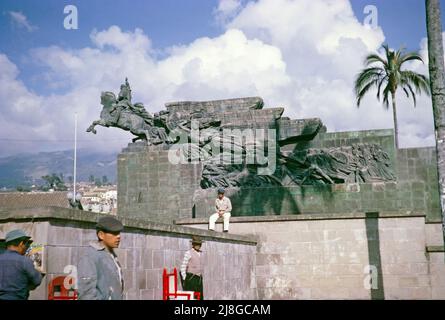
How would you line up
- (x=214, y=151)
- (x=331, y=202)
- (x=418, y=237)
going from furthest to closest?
1. (x=214, y=151)
2. (x=331, y=202)
3. (x=418, y=237)

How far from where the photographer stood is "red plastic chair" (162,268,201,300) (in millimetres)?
7535

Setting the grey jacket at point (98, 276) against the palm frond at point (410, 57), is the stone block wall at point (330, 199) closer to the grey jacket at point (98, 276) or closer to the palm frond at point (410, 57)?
the palm frond at point (410, 57)

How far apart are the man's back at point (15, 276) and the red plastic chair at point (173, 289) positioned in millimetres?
2860

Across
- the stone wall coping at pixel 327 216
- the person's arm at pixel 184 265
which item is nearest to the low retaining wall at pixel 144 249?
the person's arm at pixel 184 265

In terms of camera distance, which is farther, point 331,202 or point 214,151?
point 214,151

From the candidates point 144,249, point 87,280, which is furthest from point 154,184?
point 87,280

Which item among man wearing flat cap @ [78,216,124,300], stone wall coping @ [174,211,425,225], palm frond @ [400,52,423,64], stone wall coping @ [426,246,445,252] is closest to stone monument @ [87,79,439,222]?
stone wall coping @ [174,211,425,225]

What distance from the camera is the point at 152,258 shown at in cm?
870

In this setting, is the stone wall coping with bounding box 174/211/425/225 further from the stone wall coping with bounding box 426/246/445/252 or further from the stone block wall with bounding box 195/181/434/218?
the stone block wall with bounding box 195/181/434/218

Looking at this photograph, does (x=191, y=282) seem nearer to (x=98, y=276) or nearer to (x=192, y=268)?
(x=192, y=268)

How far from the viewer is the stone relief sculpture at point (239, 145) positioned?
18.3 m

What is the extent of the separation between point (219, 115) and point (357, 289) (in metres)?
8.82
